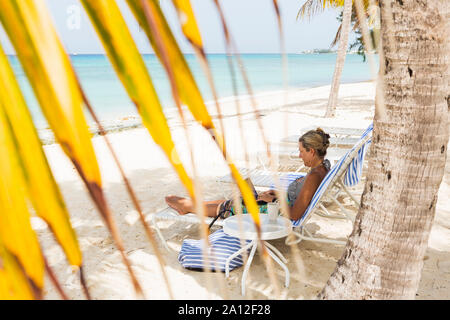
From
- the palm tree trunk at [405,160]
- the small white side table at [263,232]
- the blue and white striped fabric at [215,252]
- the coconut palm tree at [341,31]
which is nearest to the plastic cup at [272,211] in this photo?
the small white side table at [263,232]

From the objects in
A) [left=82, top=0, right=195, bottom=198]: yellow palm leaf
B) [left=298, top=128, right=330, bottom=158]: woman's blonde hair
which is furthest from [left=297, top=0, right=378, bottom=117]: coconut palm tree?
[left=82, top=0, right=195, bottom=198]: yellow palm leaf

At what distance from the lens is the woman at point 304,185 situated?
386cm

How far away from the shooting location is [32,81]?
26 centimetres

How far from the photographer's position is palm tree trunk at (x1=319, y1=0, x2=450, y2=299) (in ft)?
6.36

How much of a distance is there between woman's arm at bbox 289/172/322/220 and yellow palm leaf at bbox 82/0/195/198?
3.59 meters

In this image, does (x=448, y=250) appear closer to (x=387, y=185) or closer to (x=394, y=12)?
(x=387, y=185)

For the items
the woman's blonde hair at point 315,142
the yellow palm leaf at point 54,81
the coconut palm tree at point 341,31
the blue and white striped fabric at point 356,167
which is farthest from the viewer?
the coconut palm tree at point 341,31

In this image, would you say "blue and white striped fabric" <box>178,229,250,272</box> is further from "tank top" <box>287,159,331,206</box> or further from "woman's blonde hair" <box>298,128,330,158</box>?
"woman's blonde hair" <box>298,128,330,158</box>

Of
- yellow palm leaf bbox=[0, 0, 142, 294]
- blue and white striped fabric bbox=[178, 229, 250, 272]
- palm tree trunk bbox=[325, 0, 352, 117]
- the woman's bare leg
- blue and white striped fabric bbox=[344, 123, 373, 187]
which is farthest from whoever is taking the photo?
palm tree trunk bbox=[325, 0, 352, 117]

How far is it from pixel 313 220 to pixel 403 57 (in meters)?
3.25

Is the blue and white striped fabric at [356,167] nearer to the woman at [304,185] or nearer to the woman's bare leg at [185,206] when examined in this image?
the woman at [304,185]

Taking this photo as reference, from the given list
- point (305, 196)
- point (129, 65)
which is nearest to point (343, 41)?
point (305, 196)

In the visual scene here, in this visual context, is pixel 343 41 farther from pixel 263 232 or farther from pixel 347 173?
pixel 263 232

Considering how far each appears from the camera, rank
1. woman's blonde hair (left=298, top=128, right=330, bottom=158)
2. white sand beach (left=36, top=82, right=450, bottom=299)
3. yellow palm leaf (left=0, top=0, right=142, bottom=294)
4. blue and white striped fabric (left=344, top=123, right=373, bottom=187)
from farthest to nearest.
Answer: woman's blonde hair (left=298, top=128, right=330, bottom=158) < blue and white striped fabric (left=344, top=123, right=373, bottom=187) < white sand beach (left=36, top=82, right=450, bottom=299) < yellow palm leaf (left=0, top=0, right=142, bottom=294)
